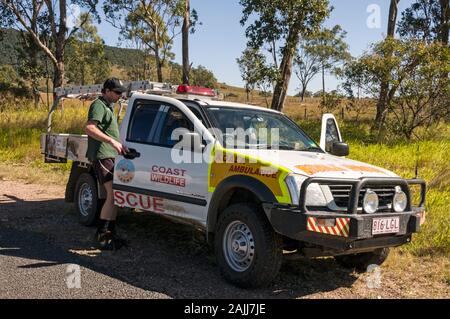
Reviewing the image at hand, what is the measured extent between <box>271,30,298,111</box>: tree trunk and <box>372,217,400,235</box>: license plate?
36.8 ft

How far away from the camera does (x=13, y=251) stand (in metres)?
5.62

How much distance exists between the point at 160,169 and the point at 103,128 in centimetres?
102

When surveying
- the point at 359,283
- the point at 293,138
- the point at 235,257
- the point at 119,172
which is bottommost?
the point at 359,283

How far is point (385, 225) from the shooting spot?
174 inches

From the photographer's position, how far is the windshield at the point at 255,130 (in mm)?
5320

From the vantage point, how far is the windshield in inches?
209

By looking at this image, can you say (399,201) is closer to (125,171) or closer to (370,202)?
(370,202)

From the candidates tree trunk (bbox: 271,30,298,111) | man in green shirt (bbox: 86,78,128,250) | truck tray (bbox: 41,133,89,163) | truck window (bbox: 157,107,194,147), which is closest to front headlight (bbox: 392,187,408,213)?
truck window (bbox: 157,107,194,147)

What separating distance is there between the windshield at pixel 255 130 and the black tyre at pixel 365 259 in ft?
4.27

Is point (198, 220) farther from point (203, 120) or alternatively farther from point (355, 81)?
point (355, 81)

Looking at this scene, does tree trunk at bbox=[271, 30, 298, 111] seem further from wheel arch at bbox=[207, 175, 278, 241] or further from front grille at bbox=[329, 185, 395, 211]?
front grille at bbox=[329, 185, 395, 211]

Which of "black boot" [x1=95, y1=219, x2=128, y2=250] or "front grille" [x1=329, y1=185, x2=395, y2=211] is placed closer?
"front grille" [x1=329, y1=185, x2=395, y2=211]
